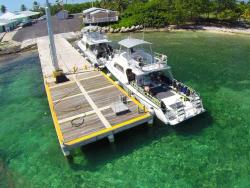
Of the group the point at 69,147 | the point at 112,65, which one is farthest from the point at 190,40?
the point at 69,147

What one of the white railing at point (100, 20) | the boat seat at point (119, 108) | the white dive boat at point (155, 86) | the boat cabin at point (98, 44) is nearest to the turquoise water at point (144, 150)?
the white dive boat at point (155, 86)

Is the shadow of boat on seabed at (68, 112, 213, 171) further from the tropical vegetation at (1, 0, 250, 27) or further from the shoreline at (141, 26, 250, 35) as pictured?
the tropical vegetation at (1, 0, 250, 27)

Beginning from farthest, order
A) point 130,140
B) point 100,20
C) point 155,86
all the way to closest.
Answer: point 100,20 → point 155,86 → point 130,140

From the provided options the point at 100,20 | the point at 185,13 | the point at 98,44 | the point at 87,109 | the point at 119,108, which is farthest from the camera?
the point at 100,20

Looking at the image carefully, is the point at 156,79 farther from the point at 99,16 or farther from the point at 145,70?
the point at 99,16

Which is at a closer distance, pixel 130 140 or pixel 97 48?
pixel 130 140

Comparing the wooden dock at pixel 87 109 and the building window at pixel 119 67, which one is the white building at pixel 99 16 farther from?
the building window at pixel 119 67

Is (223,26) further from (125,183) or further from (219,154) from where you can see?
(125,183)

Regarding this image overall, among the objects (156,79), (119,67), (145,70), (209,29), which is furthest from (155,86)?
(209,29)
